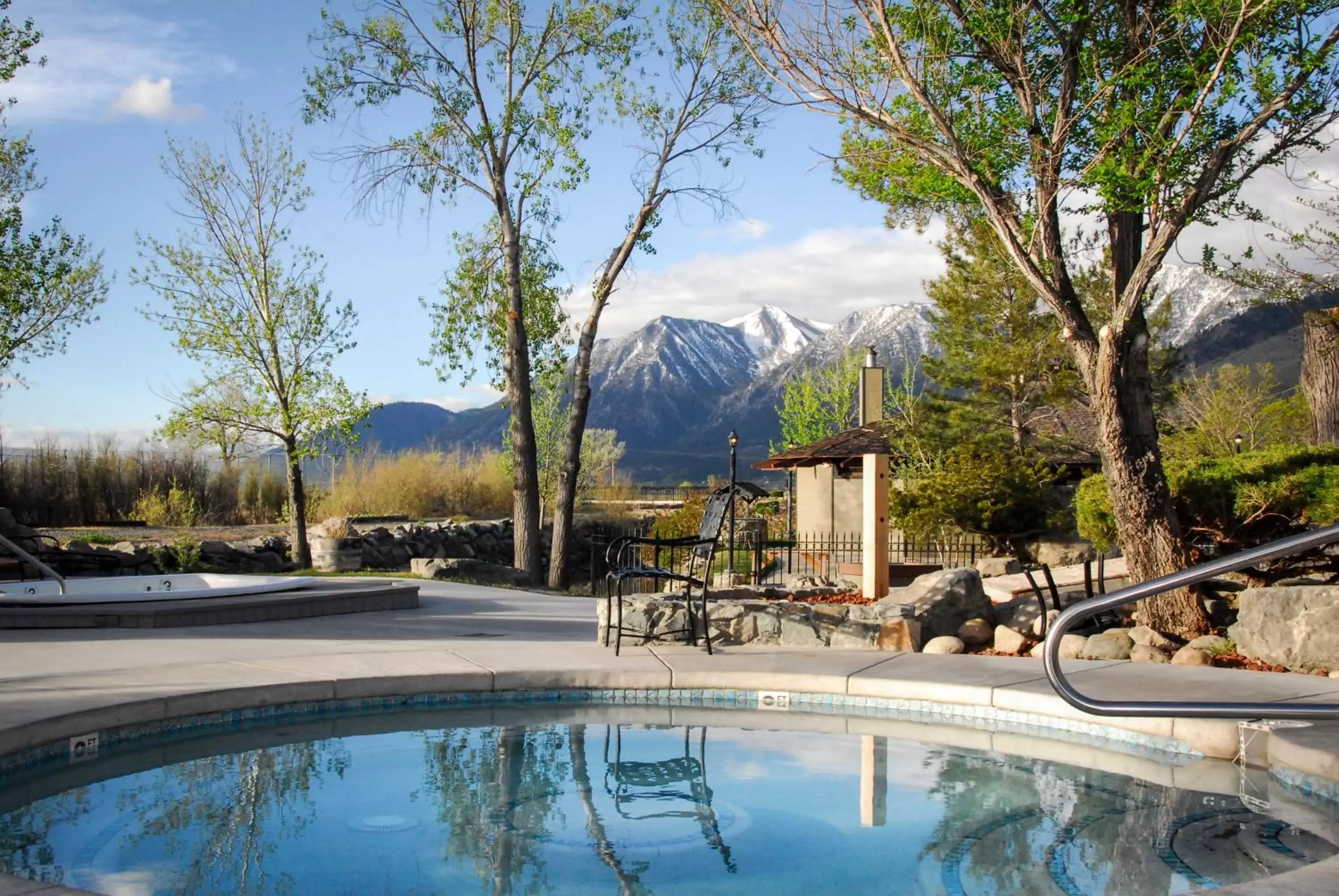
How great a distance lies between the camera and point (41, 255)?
1588 cm

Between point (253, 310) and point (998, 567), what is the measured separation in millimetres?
10889

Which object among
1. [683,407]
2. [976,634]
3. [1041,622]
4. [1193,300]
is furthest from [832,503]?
[1193,300]

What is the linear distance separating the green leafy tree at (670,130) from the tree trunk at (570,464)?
0.7 inches

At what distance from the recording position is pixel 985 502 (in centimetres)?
1051

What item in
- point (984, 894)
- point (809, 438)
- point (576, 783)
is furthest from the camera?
point (809, 438)

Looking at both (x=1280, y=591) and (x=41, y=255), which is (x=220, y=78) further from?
(x=1280, y=591)

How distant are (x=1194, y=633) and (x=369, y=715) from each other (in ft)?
16.4

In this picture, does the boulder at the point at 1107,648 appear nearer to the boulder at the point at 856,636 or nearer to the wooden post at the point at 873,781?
the boulder at the point at 856,636

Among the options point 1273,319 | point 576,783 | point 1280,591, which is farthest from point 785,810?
point 1273,319

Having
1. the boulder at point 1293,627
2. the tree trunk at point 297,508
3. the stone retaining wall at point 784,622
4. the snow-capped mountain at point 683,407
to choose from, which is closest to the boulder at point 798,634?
the stone retaining wall at point 784,622

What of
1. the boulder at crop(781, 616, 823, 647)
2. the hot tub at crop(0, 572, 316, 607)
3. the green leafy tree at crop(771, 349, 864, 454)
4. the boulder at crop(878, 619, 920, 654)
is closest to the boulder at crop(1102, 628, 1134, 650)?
the boulder at crop(878, 619, 920, 654)

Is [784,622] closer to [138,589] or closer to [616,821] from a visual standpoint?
[616,821]

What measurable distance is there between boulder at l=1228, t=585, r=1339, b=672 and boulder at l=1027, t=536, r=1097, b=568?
7824mm

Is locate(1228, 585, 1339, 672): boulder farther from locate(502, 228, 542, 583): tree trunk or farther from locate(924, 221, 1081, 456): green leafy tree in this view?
locate(924, 221, 1081, 456): green leafy tree
